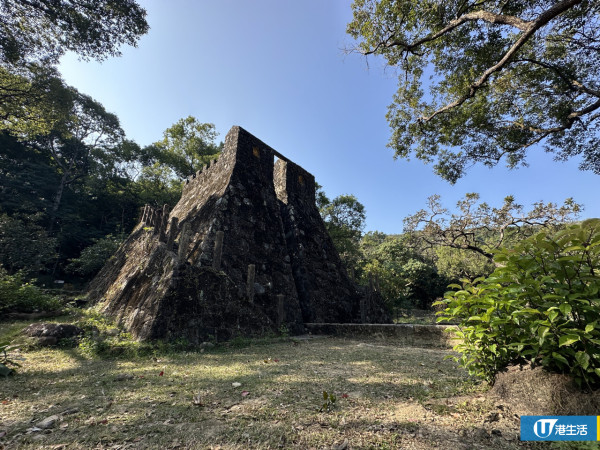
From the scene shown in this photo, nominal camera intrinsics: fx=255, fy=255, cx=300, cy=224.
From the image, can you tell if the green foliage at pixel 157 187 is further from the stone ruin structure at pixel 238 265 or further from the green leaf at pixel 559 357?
the green leaf at pixel 559 357

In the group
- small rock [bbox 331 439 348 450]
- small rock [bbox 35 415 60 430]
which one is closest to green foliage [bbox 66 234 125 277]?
small rock [bbox 35 415 60 430]

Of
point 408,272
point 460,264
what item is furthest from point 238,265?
point 460,264

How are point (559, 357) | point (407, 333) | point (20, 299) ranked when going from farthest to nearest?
1. point (20, 299)
2. point (407, 333)
3. point (559, 357)

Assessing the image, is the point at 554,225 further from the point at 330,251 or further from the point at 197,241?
the point at 197,241

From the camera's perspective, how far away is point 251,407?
266 centimetres

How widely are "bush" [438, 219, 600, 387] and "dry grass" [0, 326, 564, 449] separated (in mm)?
646

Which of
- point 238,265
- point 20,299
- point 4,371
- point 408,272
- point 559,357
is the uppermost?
point 408,272

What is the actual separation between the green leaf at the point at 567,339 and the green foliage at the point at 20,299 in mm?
13857

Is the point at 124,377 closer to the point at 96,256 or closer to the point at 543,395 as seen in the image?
the point at 543,395

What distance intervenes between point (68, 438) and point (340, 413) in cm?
232

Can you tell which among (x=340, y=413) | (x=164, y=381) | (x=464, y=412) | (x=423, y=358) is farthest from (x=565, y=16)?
(x=164, y=381)

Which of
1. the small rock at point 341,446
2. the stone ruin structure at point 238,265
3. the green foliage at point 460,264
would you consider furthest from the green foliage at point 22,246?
the green foliage at point 460,264

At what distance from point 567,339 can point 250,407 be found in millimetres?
2813

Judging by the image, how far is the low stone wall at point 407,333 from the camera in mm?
7215
